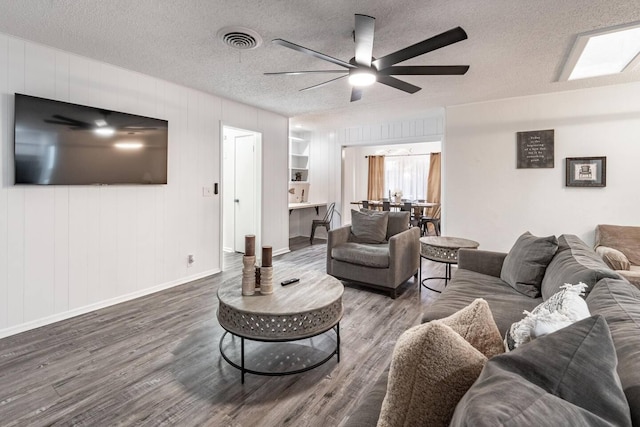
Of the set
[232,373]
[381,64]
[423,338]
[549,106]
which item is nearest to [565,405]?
[423,338]

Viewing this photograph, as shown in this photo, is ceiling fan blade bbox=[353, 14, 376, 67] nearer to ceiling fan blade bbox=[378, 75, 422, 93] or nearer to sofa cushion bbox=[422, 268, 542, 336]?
ceiling fan blade bbox=[378, 75, 422, 93]

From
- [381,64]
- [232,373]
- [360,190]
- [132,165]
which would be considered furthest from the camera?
[360,190]

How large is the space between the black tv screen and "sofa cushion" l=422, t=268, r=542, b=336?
10.3 feet

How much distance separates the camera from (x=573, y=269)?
5.69 feet

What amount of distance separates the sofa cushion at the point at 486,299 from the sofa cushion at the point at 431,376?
115 centimetres

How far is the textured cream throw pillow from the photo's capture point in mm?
780

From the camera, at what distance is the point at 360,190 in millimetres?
9695

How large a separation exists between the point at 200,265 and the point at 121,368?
211 cm

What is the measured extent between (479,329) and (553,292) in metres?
1.17

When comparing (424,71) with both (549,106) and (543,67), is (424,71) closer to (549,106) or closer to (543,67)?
(543,67)

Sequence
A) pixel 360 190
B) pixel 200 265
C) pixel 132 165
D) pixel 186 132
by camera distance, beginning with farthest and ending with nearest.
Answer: pixel 360 190, pixel 200 265, pixel 186 132, pixel 132 165

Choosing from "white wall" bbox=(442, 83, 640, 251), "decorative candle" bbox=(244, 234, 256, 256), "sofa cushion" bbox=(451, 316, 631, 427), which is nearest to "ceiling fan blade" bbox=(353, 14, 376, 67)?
"decorative candle" bbox=(244, 234, 256, 256)

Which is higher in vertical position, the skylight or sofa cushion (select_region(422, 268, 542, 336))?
the skylight

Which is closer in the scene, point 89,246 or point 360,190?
point 89,246
